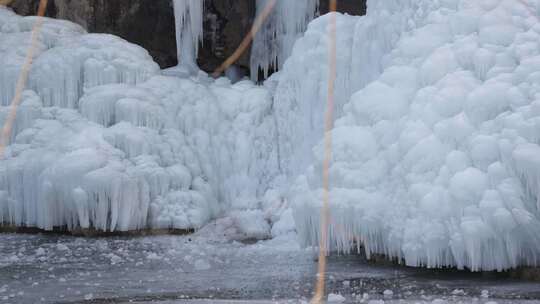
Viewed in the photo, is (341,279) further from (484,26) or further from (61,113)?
(61,113)

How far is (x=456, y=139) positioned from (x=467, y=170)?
40 centimetres

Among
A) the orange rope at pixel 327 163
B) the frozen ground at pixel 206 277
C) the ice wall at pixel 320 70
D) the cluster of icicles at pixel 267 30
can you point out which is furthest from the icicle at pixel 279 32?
the frozen ground at pixel 206 277

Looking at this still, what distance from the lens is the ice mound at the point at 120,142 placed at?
10383 mm

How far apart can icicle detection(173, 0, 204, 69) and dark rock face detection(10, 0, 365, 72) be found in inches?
23.0

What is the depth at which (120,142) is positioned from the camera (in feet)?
35.6

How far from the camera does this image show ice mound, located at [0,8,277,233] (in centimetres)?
1038

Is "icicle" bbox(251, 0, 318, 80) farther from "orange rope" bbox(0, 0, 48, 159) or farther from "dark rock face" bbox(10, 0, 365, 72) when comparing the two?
"orange rope" bbox(0, 0, 48, 159)

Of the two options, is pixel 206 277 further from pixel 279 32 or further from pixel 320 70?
pixel 279 32

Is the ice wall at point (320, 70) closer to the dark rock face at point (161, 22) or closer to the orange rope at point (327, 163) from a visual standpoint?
the orange rope at point (327, 163)

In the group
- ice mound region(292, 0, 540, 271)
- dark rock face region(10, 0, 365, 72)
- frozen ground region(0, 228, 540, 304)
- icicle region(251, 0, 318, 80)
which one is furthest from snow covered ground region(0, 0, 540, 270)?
dark rock face region(10, 0, 365, 72)

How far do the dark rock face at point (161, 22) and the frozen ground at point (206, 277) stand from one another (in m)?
4.63

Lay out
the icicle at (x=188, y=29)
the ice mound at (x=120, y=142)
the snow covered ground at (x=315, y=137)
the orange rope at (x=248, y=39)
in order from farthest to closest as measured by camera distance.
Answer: the orange rope at (x=248, y=39)
the icicle at (x=188, y=29)
the ice mound at (x=120, y=142)
the snow covered ground at (x=315, y=137)

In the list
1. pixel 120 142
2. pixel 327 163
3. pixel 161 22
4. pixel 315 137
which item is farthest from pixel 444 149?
pixel 161 22

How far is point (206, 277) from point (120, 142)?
14.6 feet
